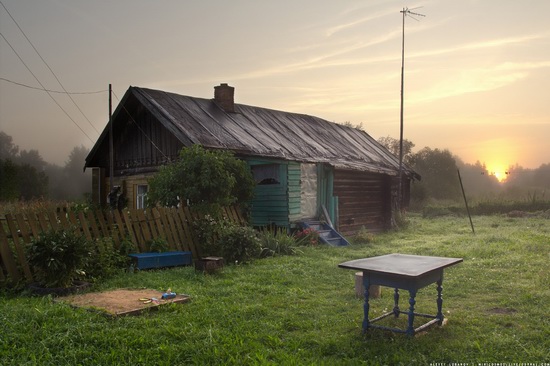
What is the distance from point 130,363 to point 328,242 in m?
11.1

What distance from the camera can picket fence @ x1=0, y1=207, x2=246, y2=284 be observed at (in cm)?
866

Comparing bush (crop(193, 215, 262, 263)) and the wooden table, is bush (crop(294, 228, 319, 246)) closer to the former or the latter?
bush (crop(193, 215, 262, 263))

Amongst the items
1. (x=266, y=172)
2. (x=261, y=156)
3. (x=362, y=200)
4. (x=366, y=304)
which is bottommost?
(x=366, y=304)

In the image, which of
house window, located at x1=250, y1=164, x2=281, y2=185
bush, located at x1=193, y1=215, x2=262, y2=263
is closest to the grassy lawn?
bush, located at x1=193, y1=215, x2=262, y2=263

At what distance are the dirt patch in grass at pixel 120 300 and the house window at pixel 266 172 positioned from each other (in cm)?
879

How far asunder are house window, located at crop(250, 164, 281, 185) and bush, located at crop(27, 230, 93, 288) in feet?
29.0

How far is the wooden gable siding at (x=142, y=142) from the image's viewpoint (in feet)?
57.2

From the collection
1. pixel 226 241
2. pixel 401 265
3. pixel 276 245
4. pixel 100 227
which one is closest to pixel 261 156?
pixel 276 245

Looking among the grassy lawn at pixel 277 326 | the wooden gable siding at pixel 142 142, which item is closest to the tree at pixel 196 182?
the grassy lawn at pixel 277 326

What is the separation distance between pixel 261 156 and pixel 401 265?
35.4ft

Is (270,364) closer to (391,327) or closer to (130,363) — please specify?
(130,363)

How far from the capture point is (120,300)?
7340 mm

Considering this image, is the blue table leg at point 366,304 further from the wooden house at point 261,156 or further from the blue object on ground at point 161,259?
the wooden house at point 261,156

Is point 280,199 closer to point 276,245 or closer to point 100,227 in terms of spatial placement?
point 276,245
